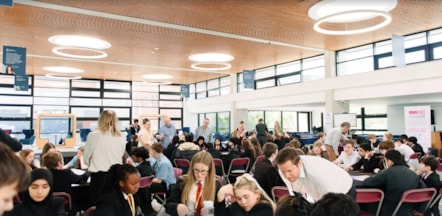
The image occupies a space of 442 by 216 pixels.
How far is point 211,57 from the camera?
12719 mm

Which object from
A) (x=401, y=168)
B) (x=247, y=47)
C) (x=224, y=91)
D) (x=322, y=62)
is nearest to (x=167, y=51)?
(x=247, y=47)

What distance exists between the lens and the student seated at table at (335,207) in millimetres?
1231

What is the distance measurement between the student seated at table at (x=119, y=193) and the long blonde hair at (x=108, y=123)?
1.34 metres

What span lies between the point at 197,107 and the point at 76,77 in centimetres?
708

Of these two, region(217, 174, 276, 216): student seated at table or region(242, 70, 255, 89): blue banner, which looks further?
region(242, 70, 255, 89): blue banner

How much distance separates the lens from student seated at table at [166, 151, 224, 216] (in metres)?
2.61

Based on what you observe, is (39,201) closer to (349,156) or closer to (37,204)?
(37,204)

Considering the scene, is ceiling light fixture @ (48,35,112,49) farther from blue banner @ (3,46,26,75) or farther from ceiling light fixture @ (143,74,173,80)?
ceiling light fixture @ (143,74,173,80)

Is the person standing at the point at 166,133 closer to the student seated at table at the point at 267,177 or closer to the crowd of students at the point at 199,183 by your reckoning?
the crowd of students at the point at 199,183

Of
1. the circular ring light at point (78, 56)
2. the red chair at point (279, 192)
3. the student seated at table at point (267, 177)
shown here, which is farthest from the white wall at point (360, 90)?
the red chair at point (279, 192)

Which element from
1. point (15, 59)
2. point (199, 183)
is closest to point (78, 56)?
point (15, 59)

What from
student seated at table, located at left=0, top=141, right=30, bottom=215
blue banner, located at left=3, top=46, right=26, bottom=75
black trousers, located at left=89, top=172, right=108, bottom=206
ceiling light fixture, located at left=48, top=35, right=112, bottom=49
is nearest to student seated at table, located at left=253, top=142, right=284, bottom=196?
black trousers, located at left=89, top=172, right=108, bottom=206

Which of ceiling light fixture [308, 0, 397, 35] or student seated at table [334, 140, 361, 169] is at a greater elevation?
ceiling light fixture [308, 0, 397, 35]

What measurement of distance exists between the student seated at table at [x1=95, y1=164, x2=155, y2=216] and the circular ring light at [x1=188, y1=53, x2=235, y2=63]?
400 inches
